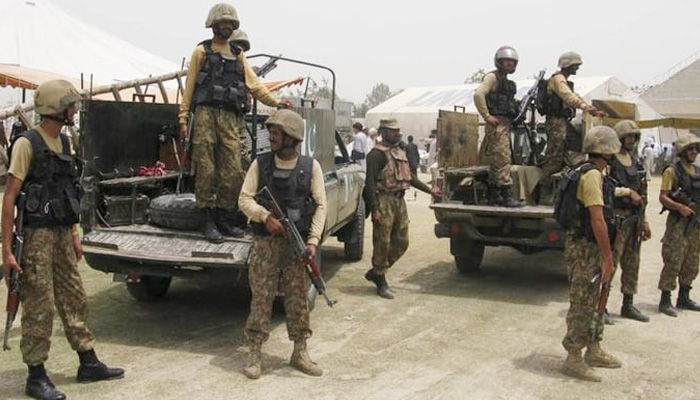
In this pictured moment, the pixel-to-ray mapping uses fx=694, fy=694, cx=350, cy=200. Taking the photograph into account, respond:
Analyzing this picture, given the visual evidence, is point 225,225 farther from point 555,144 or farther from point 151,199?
point 555,144

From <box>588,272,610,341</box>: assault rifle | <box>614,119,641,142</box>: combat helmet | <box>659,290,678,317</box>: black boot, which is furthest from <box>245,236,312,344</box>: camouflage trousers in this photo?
<box>659,290,678,317</box>: black boot

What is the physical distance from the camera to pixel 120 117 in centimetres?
631

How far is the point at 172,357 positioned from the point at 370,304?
2.14m

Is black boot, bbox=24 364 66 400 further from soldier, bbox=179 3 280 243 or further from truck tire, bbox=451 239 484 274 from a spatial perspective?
truck tire, bbox=451 239 484 274

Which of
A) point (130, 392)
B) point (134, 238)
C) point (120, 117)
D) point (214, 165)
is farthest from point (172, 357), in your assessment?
point (120, 117)

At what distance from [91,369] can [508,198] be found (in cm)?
440

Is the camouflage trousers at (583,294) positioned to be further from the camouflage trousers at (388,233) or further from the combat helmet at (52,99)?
the combat helmet at (52,99)

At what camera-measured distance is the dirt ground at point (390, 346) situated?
4.34 metres

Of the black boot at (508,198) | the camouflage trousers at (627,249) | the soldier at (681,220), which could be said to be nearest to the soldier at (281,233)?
the camouflage trousers at (627,249)

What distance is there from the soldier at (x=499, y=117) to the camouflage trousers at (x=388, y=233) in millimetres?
1117

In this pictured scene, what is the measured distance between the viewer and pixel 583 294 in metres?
4.65

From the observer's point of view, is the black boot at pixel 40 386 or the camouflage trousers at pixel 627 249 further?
the camouflage trousers at pixel 627 249

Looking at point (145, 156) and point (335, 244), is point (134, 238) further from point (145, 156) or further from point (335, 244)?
point (335, 244)

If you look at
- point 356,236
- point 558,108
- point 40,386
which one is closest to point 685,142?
point 558,108
